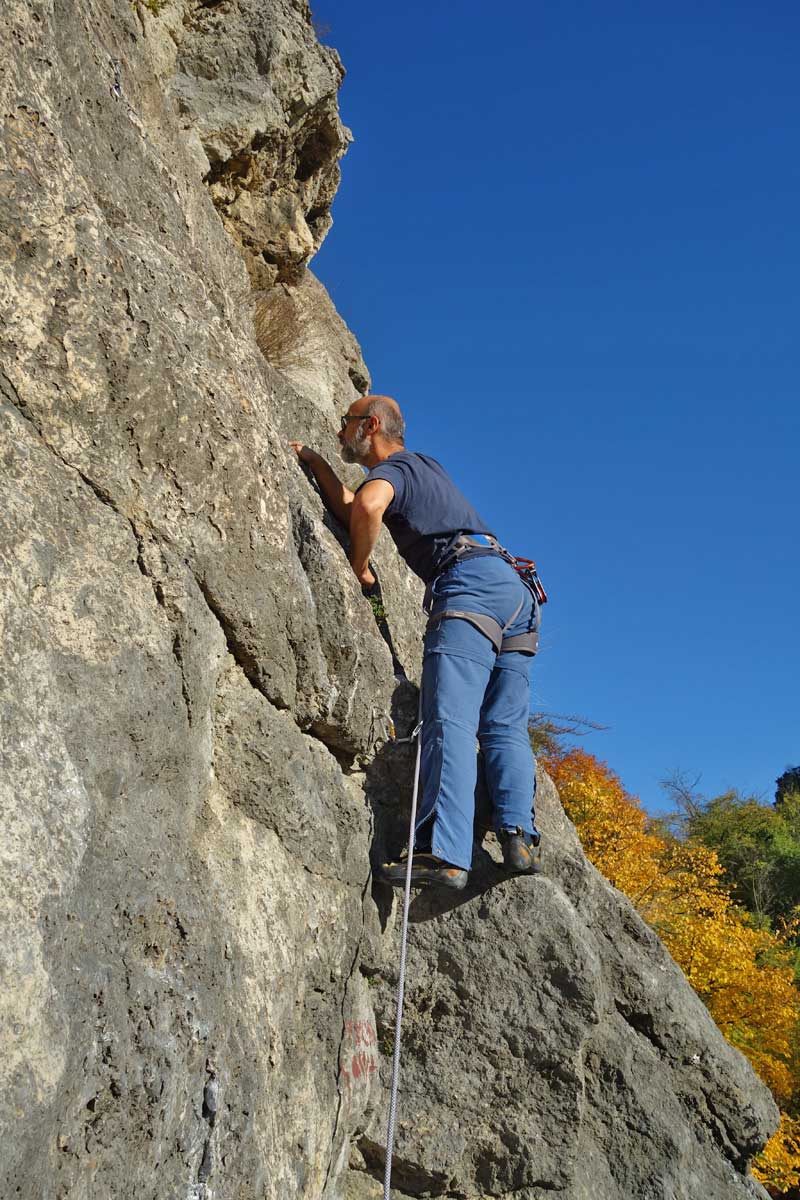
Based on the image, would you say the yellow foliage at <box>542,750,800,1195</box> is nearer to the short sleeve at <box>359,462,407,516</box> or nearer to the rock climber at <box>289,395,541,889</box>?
the rock climber at <box>289,395,541,889</box>

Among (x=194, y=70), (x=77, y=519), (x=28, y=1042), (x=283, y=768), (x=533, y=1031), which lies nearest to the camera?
(x=28, y=1042)

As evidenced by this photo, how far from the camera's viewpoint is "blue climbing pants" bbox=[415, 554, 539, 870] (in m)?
4.30

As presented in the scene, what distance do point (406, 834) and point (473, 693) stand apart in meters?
0.78

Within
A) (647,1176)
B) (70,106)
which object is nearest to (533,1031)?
(647,1176)

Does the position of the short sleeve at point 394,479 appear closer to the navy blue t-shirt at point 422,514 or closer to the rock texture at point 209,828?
the navy blue t-shirt at point 422,514

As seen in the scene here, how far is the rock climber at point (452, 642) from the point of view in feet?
14.2

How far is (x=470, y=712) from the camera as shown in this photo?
459 cm

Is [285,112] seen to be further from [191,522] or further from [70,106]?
[191,522]

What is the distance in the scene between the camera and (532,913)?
4.65 metres

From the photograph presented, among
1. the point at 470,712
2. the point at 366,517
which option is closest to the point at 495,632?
the point at 470,712

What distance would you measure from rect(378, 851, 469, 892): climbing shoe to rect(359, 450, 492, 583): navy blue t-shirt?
1.57 m

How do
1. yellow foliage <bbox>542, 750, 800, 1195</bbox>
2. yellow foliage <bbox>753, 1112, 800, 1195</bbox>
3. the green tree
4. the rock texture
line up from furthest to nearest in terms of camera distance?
the green tree < yellow foliage <bbox>542, 750, 800, 1195</bbox> < yellow foliage <bbox>753, 1112, 800, 1195</bbox> < the rock texture

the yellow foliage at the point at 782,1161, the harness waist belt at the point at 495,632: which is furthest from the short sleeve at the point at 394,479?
the yellow foliage at the point at 782,1161

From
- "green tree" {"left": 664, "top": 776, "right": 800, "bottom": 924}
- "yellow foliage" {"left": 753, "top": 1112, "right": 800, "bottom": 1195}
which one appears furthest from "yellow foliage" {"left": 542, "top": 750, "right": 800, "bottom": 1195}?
"green tree" {"left": 664, "top": 776, "right": 800, "bottom": 924}
